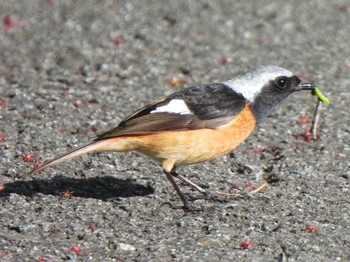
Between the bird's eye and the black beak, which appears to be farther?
the black beak

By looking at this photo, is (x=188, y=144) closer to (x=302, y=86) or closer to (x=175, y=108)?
(x=175, y=108)

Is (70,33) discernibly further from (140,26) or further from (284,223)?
(284,223)

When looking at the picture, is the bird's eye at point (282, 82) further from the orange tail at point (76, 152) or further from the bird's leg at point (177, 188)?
the orange tail at point (76, 152)

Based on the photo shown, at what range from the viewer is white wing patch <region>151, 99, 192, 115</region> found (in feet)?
22.1

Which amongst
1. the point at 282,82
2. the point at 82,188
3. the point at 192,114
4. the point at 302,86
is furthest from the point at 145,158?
the point at 302,86

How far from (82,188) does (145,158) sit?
0.95 m

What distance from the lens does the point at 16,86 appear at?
9.09 metres

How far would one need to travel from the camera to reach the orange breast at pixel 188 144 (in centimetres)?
658

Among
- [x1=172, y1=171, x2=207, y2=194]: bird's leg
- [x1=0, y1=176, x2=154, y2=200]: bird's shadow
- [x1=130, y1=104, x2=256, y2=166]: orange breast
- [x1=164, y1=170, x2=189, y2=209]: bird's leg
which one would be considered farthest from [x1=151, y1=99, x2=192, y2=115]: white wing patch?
[x1=0, y1=176, x2=154, y2=200]: bird's shadow

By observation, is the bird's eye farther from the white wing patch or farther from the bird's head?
the white wing patch

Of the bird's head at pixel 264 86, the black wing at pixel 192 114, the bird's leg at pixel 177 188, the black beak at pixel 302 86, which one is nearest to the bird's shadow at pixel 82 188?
the bird's leg at pixel 177 188

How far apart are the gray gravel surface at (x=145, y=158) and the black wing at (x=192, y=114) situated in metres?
0.63

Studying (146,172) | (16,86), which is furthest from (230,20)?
(146,172)

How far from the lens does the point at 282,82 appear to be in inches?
285
